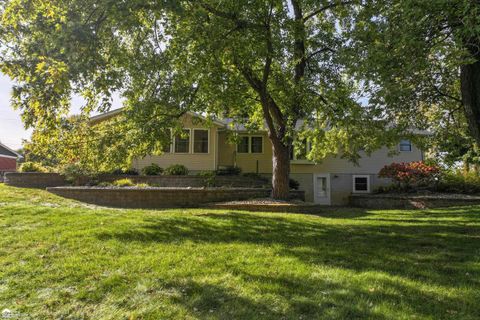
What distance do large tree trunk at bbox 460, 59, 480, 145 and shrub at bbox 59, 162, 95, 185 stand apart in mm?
12993

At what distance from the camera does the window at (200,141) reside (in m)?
19.1

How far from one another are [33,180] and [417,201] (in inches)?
652

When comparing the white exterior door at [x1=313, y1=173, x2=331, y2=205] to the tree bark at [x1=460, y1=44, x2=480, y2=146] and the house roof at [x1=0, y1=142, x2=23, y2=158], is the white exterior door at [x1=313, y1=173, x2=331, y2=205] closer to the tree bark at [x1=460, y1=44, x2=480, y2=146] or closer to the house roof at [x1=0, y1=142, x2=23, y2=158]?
the tree bark at [x1=460, y1=44, x2=480, y2=146]

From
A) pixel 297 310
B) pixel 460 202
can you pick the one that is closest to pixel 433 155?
pixel 460 202

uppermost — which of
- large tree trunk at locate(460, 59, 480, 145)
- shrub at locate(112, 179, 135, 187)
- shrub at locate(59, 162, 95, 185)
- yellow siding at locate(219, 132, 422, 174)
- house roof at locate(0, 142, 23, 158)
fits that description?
house roof at locate(0, 142, 23, 158)

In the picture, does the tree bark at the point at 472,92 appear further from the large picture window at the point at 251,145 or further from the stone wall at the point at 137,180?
the large picture window at the point at 251,145

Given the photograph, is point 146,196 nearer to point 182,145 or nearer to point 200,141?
point 182,145

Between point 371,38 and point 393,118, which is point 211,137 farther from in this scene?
point 371,38

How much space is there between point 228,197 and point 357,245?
8.02 metres

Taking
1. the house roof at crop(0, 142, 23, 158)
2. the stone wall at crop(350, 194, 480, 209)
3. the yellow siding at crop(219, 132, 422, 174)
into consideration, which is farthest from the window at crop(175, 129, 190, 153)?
the house roof at crop(0, 142, 23, 158)

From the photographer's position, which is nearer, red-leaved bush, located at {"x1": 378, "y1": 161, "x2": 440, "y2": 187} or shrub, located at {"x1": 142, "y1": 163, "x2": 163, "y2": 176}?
red-leaved bush, located at {"x1": 378, "y1": 161, "x2": 440, "y2": 187}

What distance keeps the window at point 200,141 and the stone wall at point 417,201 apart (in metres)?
8.82

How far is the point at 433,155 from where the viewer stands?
1523 centimetres

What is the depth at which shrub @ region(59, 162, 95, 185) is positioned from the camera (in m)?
14.5
